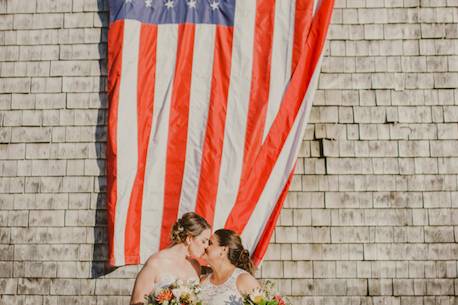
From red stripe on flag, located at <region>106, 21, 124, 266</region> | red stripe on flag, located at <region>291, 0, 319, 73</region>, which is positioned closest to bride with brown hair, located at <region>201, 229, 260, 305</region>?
red stripe on flag, located at <region>106, 21, 124, 266</region>

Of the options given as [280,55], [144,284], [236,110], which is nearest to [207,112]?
[236,110]

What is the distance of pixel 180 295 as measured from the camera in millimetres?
4586

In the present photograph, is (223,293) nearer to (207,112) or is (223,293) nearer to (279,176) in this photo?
(279,176)

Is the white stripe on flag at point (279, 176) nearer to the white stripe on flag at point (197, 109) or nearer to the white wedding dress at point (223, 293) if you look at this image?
the white stripe on flag at point (197, 109)

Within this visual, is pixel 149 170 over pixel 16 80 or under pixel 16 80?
under

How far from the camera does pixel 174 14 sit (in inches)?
273

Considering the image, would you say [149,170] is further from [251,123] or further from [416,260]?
[416,260]

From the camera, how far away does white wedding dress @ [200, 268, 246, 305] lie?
488cm

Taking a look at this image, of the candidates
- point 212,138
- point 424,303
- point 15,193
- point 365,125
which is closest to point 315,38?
point 365,125

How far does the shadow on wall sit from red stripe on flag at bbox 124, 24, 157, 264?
1.25 ft

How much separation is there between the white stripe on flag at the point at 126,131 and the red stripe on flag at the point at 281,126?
1185 mm

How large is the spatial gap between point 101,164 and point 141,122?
2.37 ft

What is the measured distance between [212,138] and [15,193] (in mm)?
2430

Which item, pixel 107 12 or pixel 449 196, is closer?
pixel 449 196
